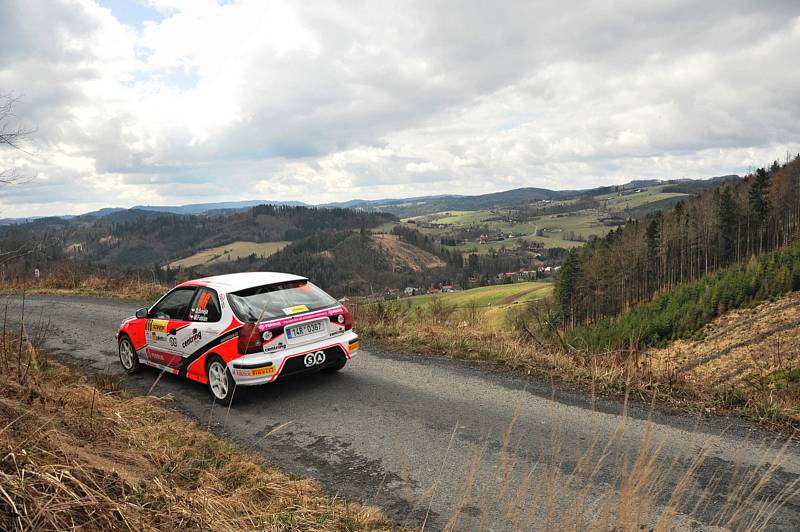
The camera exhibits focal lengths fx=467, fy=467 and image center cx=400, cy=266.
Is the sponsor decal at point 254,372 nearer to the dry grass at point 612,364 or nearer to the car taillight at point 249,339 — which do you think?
the car taillight at point 249,339

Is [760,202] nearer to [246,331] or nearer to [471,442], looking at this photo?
[471,442]

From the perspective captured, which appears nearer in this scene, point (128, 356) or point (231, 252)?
point (128, 356)

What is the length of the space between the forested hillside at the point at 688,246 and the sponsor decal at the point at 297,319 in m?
59.1

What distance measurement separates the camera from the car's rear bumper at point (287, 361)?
19.5 ft

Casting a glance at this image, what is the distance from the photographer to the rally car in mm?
6020

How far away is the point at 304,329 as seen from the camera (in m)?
6.44

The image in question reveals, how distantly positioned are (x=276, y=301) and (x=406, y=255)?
478ft

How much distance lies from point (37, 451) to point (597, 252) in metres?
71.5

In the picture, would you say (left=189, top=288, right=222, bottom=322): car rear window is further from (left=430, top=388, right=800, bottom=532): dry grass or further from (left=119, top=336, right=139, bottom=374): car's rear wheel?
(left=430, top=388, right=800, bottom=532): dry grass

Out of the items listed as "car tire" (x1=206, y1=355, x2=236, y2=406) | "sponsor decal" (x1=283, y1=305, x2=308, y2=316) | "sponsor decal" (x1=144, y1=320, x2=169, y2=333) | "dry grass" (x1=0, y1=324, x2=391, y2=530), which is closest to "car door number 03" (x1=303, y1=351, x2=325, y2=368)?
"sponsor decal" (x1=283, y1=305, x2=308, y2=316)

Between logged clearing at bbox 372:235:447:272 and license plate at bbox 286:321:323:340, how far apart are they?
5080 inches

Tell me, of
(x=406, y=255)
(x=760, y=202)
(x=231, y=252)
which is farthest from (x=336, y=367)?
(x=231, y=252)

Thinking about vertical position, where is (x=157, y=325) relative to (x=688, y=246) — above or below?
above

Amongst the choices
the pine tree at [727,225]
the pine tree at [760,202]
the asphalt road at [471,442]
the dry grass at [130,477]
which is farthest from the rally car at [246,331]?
the pine tree at [760,202]
